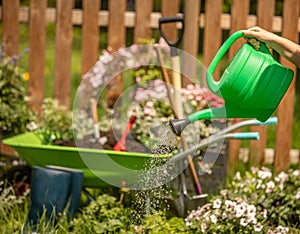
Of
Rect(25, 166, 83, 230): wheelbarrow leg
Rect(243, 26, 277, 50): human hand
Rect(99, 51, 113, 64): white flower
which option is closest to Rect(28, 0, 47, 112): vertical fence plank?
Rect(99, 51, 113, 64): white flower

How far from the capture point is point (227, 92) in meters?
2.69

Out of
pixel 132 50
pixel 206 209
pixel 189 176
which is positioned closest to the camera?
pixel 206 209

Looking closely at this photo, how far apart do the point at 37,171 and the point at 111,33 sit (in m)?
1.50

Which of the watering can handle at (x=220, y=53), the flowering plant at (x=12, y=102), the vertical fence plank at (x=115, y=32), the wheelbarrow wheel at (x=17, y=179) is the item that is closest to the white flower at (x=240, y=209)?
the watering can handle at (x=220, y=53)

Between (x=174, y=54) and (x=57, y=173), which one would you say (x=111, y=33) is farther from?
(x=57, y=173)

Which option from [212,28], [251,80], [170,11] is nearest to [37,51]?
[170,11]

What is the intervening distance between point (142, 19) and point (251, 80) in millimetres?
2057

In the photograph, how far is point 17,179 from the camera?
153 inches

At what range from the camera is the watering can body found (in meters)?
2.64

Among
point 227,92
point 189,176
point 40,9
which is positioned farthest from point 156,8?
point 227,92

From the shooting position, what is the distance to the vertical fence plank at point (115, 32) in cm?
459

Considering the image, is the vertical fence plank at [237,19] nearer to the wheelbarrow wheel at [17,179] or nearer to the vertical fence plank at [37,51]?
the vertical fence plank at [37,51]

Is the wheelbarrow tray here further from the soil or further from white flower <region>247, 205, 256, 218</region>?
white flower <region>247, 205, 256, 218</region>

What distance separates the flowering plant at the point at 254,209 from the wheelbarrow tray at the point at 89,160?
0.38 meters
